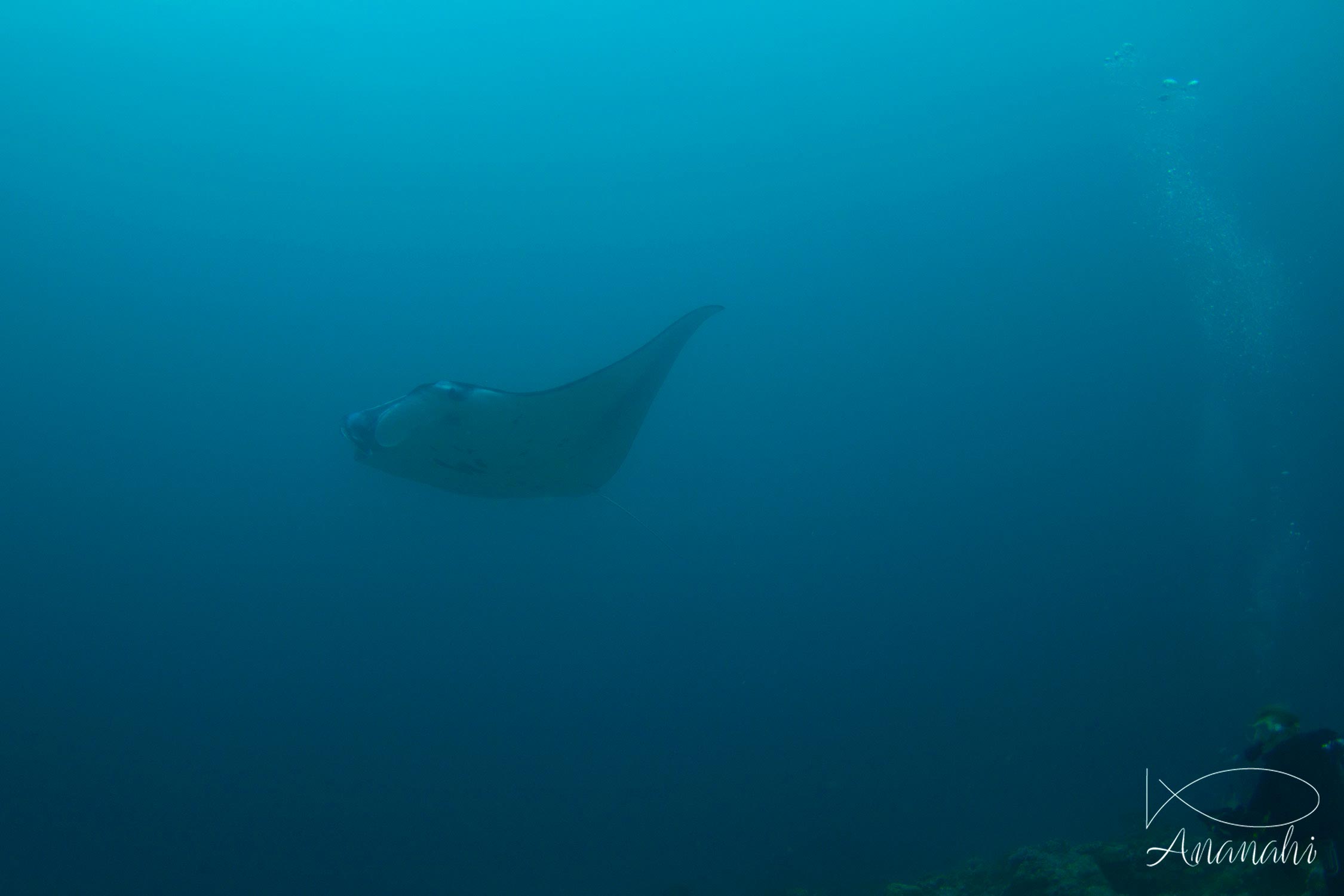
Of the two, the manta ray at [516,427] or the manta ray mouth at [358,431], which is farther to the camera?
the manta ray mouth at [358,431]

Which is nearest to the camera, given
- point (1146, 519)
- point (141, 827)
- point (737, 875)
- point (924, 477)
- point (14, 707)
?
point (737, 875)

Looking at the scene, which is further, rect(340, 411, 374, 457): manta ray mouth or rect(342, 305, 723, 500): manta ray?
rect(340, 411, 374, 457): manta ray mouth

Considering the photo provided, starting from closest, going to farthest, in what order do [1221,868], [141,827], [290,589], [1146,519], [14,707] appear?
[1221,868] < [141,827] < [14,707] < [290,589] < [1146,519]

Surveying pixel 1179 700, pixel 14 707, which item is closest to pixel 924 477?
pixel 1179 700

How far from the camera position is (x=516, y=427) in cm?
413

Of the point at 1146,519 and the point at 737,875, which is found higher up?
the point at 1146,519

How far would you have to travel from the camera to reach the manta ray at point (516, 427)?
3861mm

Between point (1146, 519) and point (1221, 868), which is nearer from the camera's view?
point (1221, 868)

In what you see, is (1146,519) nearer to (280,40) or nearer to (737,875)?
(737,875)

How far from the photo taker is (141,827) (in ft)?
45.0

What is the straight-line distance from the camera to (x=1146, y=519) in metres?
22.2

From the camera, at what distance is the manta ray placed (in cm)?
386

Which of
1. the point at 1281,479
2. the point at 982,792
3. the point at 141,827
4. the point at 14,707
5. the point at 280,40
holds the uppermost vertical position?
the point at 280,40

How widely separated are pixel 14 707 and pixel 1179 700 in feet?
92.1
